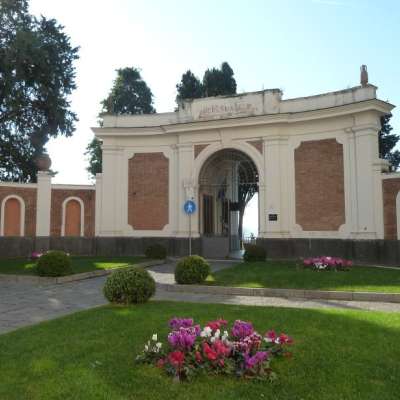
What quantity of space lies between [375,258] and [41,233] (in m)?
15.5

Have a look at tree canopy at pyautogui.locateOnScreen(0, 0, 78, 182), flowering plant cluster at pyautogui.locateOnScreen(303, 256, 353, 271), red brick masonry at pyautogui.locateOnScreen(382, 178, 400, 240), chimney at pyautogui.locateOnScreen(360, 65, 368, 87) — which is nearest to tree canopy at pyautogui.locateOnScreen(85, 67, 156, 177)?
tree canopy at pyautogui.locateOnScreen(0, 0, 78, 182)

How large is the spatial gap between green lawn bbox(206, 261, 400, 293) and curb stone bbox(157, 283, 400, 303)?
39 cm

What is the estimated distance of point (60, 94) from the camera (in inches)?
1040

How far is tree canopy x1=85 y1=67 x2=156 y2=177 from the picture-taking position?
116 feet

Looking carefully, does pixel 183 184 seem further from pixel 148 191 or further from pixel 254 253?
pixel 254 253

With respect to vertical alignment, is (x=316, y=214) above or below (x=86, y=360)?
above

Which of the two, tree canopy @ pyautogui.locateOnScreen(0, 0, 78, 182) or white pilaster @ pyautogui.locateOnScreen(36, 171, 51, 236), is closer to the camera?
white pilaster @ pyautogui.locateOnScreen(36, 171, 51, 236)

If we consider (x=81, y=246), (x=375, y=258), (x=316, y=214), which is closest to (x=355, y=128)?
(x=316, y=214)

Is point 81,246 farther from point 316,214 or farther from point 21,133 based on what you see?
point 316,214

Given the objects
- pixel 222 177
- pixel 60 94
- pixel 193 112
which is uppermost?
pixel 60 94

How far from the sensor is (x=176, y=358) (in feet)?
15.8

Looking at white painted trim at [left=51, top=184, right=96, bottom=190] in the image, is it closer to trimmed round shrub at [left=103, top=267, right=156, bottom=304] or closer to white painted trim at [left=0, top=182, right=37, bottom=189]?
A: white painted trim at [left=0, top=182, right=37, bottom=189]

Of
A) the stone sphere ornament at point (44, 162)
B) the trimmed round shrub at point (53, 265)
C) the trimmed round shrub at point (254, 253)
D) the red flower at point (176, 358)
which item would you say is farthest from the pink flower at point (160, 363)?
the stone sphere ornament at point (44, 162)

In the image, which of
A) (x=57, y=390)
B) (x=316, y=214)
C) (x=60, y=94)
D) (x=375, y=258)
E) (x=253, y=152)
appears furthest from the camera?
(x=60, y=94)
